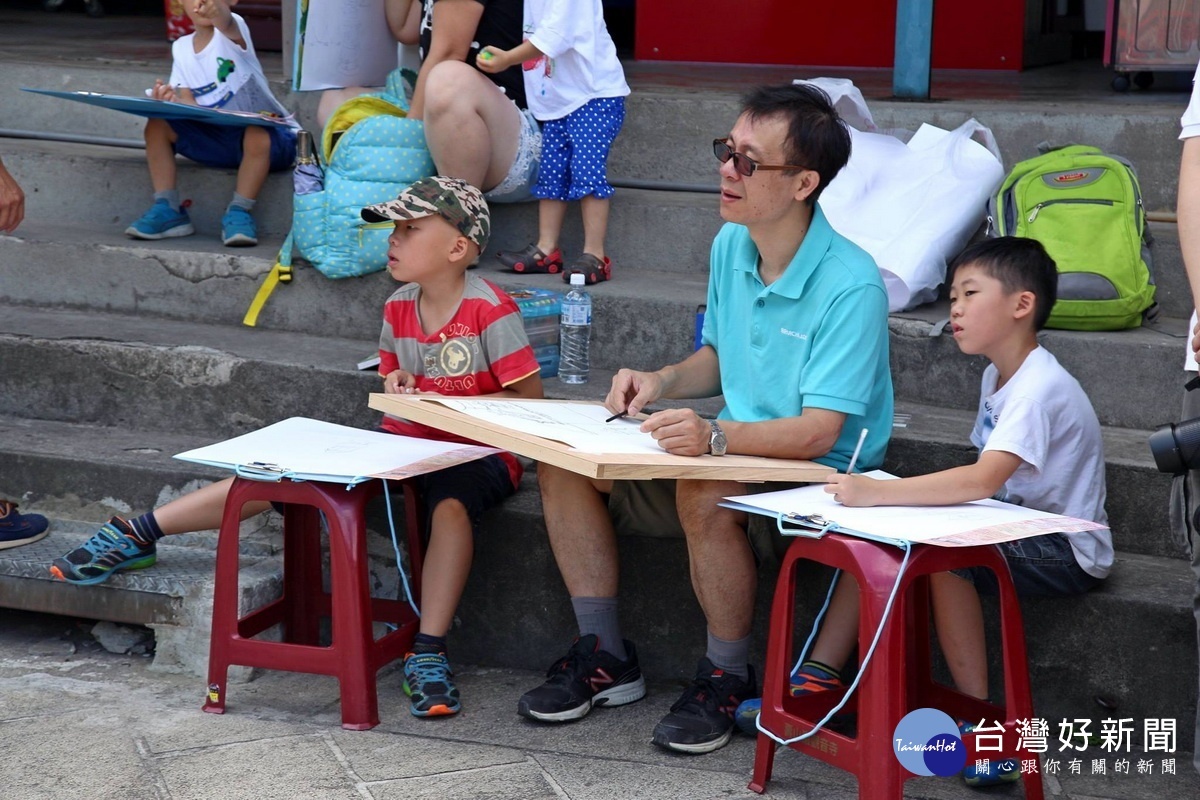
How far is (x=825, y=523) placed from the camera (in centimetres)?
253

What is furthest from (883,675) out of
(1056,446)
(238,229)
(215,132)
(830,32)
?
(830,32)

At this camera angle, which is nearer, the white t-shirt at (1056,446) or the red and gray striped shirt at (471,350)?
the white t-shirt at (1056,446)

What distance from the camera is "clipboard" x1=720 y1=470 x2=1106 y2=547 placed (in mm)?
2422

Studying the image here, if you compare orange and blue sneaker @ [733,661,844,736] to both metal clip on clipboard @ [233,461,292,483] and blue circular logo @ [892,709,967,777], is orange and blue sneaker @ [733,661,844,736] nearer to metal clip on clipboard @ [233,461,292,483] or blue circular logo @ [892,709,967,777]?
blue circular logo @ [892,709,967,777]

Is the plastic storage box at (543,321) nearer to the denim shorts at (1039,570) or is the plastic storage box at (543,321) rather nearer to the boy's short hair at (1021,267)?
the boy's short hair at (1021,267)

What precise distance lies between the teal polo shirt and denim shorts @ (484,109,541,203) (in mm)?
1421

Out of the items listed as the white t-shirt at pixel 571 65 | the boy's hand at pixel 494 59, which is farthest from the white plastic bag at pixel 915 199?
the boy's hand at pixel 494 59

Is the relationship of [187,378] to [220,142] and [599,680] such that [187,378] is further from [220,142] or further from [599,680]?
[599,680]

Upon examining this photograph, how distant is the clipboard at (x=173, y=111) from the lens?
4277mm

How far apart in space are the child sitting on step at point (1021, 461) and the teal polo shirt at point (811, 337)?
20cm

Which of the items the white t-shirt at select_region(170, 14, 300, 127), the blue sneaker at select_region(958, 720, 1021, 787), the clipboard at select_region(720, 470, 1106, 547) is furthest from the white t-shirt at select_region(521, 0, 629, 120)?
the blue sneaker at select_region(958, 720, 1021, 787)

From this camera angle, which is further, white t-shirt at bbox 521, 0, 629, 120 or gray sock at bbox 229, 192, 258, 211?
gray sock at bbox 229, 192, 258, 211

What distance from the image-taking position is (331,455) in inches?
121

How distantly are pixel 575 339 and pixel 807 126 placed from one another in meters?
1.29
